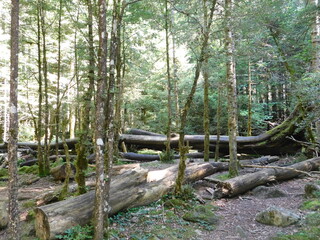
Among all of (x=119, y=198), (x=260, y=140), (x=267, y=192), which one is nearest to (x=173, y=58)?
(x=260, y=140)

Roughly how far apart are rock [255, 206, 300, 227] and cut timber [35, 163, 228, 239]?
2760 mm

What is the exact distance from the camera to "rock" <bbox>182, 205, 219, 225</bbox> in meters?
5.54

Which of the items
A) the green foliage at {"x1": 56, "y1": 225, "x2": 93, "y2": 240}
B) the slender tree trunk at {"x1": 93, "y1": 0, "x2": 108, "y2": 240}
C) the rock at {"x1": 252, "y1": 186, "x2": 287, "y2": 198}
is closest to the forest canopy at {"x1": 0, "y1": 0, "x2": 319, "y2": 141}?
the slender tree trunk at {"x1": 93, "y1": 0, "x2": 108, "y2": 240}

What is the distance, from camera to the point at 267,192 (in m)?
7.54

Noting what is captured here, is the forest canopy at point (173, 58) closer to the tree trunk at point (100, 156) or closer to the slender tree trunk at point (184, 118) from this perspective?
the slender tree trunk at point (184, 118)

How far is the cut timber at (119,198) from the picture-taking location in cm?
434

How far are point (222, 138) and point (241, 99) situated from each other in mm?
6171

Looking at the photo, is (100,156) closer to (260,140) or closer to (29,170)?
(29,170)

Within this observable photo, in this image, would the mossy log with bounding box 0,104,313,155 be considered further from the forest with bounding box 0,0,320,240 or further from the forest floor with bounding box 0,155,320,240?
the forest floor with bounding box 0,155,320,240

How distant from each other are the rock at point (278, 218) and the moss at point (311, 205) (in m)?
0.80

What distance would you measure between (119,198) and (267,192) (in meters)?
4.98

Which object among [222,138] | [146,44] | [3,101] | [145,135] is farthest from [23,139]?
[222,138]

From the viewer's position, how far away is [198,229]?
5160mm

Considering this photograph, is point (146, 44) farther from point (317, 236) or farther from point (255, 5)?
point (317, 236)
